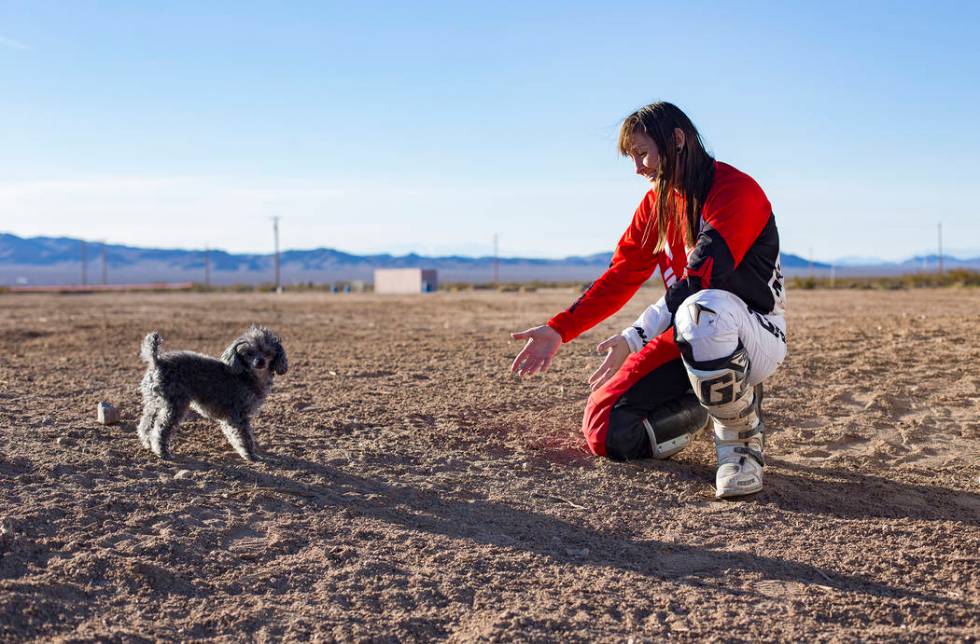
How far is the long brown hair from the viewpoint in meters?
4.43

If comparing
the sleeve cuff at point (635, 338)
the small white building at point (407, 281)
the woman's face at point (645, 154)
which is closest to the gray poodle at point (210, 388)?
the sleeve cuff at point (635, 338)

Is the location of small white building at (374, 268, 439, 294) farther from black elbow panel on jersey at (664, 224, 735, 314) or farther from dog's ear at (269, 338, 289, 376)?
black elbow panel on jersey at (664, 224, 735, 314)

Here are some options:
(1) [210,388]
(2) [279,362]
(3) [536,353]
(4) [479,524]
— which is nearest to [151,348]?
(1) [210,388]

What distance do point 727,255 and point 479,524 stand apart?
1.70m

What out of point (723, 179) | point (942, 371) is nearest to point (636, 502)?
point (723, 179)

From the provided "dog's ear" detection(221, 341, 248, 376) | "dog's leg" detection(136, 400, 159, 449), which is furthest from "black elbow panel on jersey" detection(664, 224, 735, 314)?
"dog's leg" detection(136, 400, 159, 449)

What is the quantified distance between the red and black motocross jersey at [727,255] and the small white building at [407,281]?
4170 cm

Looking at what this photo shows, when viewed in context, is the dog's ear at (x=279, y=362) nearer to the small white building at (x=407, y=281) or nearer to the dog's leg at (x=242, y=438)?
the dog's leg at (x=242, y=438)

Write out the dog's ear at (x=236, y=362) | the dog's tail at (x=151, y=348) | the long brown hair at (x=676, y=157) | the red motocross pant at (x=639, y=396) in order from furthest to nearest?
1. the dog's ear at (x=236, y=362)
2. the dog's tail at (x=151, y=348)
3. the red motocross pant at (x=639, y=396)
4. the long brown hair at (x=676, y=157)

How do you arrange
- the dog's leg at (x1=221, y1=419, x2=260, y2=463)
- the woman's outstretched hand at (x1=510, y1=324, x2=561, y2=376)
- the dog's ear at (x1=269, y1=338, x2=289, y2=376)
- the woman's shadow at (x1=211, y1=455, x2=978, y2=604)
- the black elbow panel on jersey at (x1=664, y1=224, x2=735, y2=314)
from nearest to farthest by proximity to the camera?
the woman's shadow at (x1=211, y1=455, x2=978, y2=604), the black elbow panel on jersey at (x1=664, y1=224, x2=735, y2=314), the woman's outstretched hand at (x1=510, y1=324, x2=561, y2=376), the dog's leg at (x1=221, y1=419, x2=260, y2=463), the dog's ear at (x1=269, y1=338, x2=289, y2=376)

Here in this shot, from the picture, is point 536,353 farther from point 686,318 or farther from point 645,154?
point 645,154

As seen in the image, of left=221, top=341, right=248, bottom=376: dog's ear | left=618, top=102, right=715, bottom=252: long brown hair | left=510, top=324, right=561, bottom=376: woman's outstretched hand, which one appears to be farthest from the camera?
left=221, top=341, right=248, bottom=376: dog's ear

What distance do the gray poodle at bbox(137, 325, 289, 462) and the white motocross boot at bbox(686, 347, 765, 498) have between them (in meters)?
2.41

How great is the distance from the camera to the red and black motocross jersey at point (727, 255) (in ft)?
14.1
